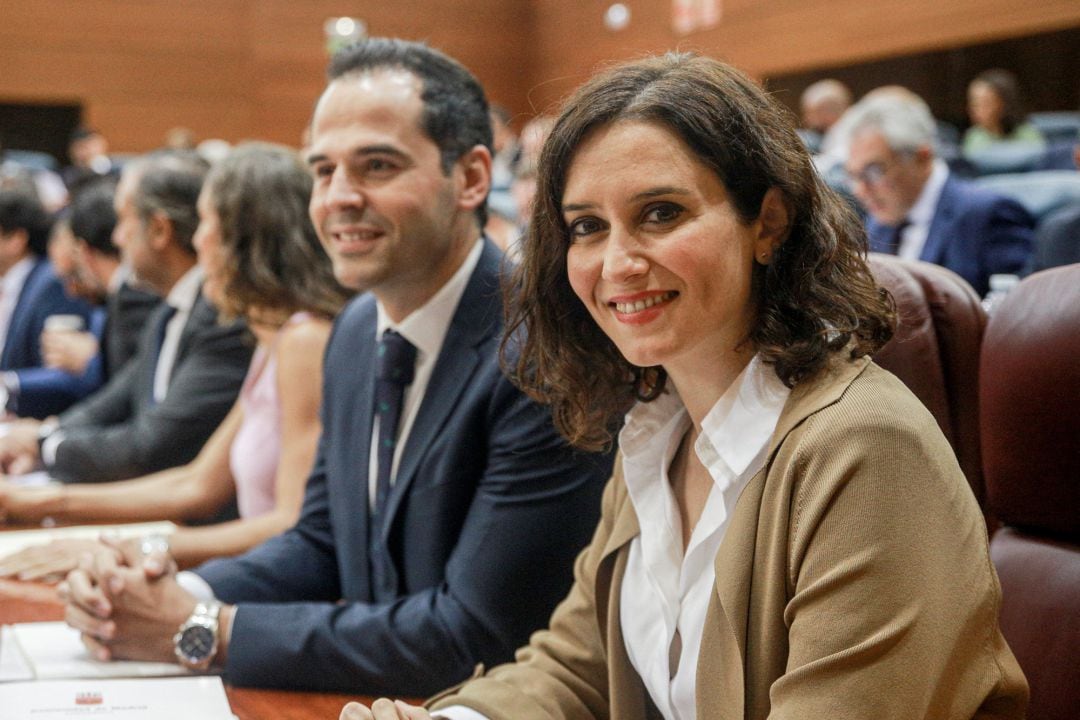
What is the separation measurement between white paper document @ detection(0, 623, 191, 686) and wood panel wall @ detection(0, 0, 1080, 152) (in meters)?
7.66

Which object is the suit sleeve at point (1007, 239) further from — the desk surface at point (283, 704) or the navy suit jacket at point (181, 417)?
the desk surface at point (283, 704)

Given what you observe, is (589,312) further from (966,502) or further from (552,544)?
(966,502)

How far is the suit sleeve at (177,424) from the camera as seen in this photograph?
267 cm

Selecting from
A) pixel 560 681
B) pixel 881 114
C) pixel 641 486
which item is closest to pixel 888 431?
pixel 641 486

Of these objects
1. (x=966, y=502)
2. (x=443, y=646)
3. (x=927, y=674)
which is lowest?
(x=443, y=646)

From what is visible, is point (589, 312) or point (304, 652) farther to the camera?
point (304, 652)

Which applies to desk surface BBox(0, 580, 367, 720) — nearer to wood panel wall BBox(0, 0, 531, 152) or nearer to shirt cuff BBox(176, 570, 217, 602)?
shirt cuff BBox(176, 570, 217, 602)

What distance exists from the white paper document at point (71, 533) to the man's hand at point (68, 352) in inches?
61.3

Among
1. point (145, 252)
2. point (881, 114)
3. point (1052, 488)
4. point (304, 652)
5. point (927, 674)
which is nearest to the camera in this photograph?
point (927, 674)

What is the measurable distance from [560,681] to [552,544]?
23cm

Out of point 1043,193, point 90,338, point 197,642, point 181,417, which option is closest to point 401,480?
point 197,642

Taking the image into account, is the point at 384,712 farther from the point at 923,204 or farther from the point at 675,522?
the point at 923,204

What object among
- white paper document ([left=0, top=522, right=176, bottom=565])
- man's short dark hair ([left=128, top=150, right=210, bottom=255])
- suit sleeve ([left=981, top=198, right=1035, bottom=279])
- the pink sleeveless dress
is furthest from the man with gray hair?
white paper document ([left=0, top=522, right=176, bottom=565])

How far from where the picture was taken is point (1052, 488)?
4.12 ft
